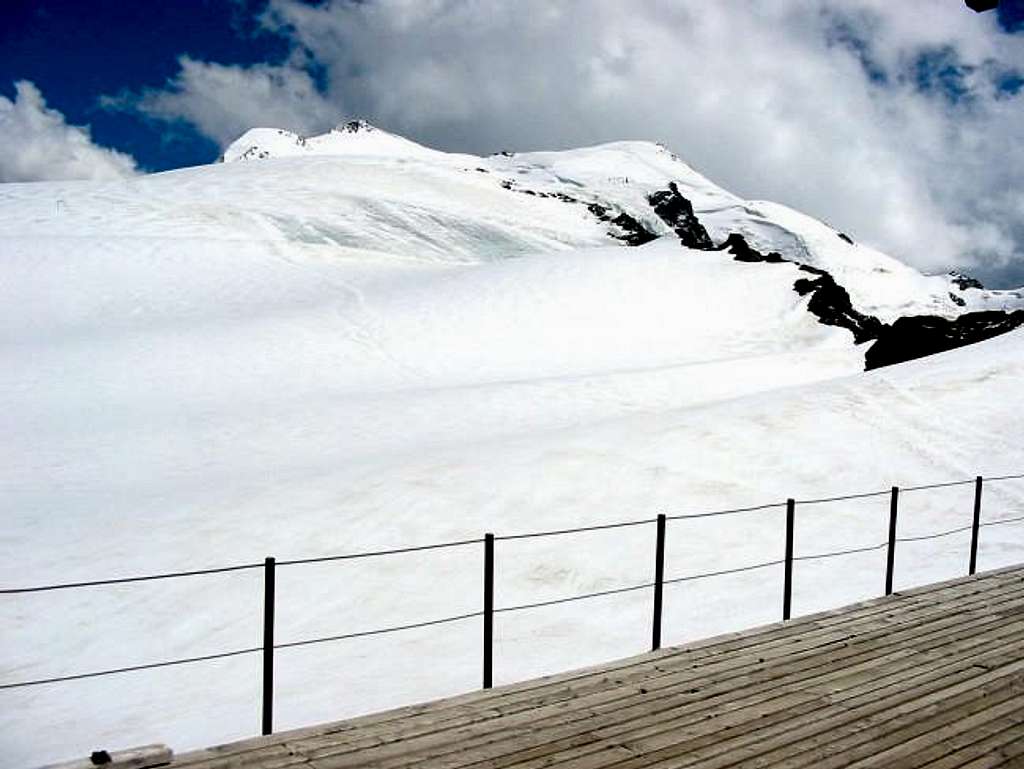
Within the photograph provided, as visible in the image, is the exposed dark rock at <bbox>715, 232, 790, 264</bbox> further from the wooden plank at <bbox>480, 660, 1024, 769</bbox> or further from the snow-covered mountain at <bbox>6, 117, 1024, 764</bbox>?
the wooden plank at <bbox>480, 660, 1024, 769</bbox>

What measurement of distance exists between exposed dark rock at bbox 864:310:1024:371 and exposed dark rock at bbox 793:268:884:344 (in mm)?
6316

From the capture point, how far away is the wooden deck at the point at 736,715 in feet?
17.1

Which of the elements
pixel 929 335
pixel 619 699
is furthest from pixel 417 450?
pixel 929 335

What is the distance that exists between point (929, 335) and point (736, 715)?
27494mm

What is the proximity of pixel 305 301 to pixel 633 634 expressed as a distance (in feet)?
106

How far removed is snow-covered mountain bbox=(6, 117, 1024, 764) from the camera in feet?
37.3

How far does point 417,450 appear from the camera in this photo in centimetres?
2089

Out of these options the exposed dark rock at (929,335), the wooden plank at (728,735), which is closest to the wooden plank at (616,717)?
the wooden plank at (728,735)

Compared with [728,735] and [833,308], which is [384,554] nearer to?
[728,735]

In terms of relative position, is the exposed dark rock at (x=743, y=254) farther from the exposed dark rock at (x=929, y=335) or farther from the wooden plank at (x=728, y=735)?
the wooden plank at (x=728, y=735)

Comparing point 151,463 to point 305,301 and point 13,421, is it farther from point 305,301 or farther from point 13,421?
point 305,301

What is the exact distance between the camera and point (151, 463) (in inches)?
811

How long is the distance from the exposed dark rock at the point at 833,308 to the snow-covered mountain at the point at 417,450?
0.75ft

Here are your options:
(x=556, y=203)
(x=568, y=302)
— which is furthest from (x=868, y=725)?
(x=556, y=203)
